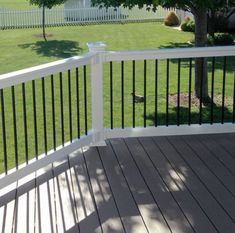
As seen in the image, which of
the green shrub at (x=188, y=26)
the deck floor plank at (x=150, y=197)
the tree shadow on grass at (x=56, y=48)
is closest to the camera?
the deck floor plank at (x=150, y=197)

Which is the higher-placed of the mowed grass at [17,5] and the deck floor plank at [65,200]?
the mowed grass at [17,5]

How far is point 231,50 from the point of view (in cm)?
539

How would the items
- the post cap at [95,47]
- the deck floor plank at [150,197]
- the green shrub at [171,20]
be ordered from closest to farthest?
the deck floor plank at [150,197], the post cap at [95,47], the green shrub at [171,20]

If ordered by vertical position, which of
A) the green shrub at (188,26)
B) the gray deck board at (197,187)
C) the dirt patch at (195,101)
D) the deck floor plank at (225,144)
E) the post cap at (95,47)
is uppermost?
the post cap at (95,47)

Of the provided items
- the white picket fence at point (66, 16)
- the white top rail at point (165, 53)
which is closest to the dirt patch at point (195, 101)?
the white top rail at point (165, 53)

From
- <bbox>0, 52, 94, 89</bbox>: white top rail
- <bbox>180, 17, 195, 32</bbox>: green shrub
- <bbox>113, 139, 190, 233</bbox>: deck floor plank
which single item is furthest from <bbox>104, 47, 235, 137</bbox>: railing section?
<bbox>180, 17, 195, 32</bbox>: green shrub

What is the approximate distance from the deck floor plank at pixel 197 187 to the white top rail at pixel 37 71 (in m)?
1.24

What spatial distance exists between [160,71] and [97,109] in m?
6.77

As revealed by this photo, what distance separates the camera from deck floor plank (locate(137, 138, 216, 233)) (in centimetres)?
384

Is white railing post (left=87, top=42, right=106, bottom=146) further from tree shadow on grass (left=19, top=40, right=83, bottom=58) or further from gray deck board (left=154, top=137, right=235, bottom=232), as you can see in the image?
tree shadow on grass (left=19, top=40, right=83, bottom=58)

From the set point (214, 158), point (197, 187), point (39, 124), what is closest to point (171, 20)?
point (39, 124)

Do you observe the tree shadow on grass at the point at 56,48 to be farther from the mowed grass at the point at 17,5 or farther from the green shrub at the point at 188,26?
the mowed grass at the point at 17,5

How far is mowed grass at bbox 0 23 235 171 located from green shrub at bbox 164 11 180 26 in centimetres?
32

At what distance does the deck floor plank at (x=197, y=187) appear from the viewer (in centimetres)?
386
